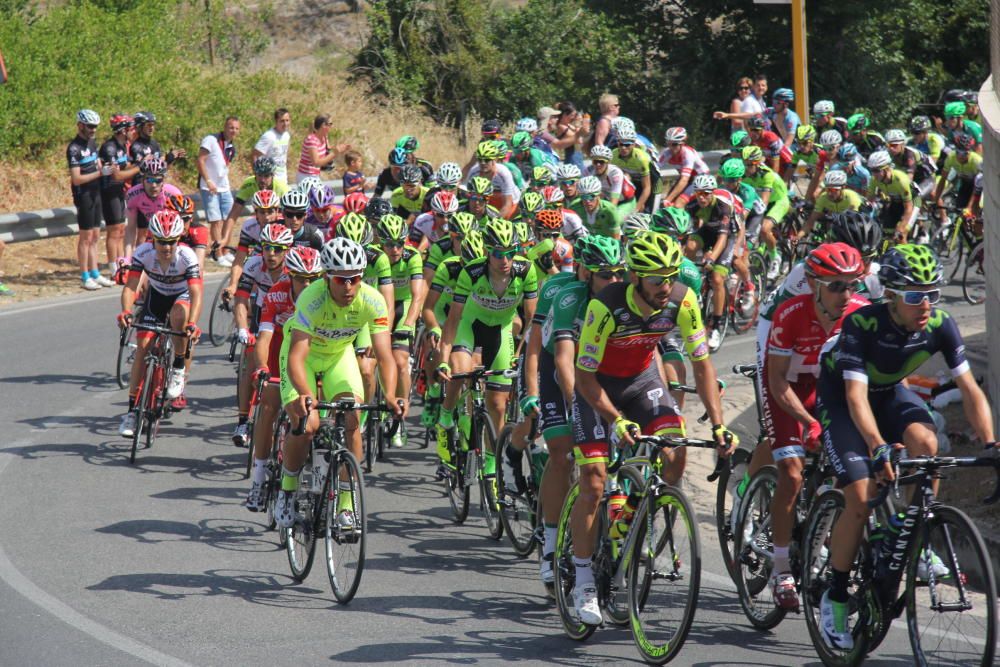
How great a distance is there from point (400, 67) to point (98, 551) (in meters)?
26.7

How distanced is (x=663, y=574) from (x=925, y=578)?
1.29m

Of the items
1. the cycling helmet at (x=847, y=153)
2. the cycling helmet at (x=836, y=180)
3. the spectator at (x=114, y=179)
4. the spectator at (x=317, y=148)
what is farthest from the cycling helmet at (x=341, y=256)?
the cycling helmet at (x=847, y=153)

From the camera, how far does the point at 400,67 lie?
1374 inches

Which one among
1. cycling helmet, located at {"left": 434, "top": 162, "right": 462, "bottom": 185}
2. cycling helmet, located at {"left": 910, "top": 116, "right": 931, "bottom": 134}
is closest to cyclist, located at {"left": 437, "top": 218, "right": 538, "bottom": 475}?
cycling helmet, located at {"left": 434, "top": 162, "right": 462, "bottom": 185}

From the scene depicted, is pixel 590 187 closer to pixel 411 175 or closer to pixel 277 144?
pixel 411 175

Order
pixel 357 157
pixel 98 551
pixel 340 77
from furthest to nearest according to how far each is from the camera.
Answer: pixel 340 77, pixel 357 157, pixel 98 551

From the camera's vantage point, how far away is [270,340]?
1052cm

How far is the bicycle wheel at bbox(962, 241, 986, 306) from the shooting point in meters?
18.0

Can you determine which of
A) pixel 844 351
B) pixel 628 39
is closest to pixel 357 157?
pixel 844 351

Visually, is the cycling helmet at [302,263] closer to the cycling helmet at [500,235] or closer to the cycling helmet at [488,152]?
the cycling helmet at [500,235]

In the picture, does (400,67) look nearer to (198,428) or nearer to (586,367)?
(198,428)

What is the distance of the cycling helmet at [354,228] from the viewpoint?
11.2m

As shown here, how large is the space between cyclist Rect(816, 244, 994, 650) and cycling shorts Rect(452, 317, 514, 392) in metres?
3.86

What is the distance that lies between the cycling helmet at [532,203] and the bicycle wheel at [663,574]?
18.8 feet
